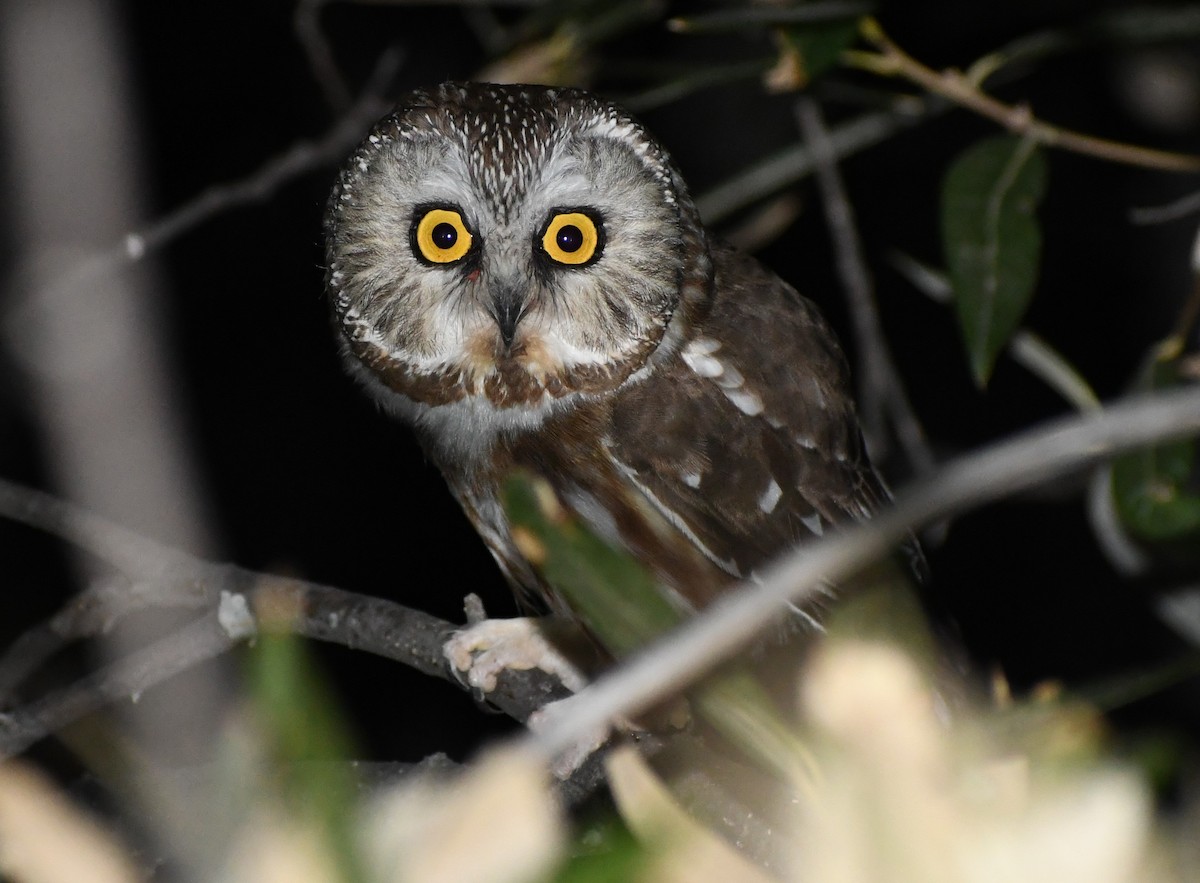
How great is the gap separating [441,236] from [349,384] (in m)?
1.74

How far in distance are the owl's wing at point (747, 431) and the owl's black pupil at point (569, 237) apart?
28 centimetres

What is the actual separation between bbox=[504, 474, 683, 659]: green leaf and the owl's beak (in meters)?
1.18

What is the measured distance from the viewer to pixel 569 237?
2.26 meters

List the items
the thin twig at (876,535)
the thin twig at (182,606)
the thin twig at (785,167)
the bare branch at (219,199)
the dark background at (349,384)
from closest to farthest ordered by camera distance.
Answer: the thin twig at (876,535), the thin twig at (182,606), the bare branch at (219,199), the thin twig at (785,167), the dark background at (349,384)

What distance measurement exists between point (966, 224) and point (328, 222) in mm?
1200

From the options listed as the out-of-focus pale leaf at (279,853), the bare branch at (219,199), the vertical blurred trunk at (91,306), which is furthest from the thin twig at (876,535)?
the bare branch at (219,199)

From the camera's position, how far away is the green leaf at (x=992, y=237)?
7.68ft

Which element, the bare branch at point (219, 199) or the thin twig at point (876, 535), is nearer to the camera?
the thin twig at point (876, 535)

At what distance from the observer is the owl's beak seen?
217cm

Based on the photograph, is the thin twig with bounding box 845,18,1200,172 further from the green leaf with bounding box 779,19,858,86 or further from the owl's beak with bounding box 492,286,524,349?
the owl's beak with bounding box 492,286,524,349

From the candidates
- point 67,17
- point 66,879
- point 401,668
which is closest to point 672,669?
point 66,879

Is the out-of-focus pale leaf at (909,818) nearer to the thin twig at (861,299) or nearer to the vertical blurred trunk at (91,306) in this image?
the vertical blurred trunk at (91,306)

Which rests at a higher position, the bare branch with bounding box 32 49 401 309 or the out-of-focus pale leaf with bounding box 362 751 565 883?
the bare branch with bounding box 32 49 401 309

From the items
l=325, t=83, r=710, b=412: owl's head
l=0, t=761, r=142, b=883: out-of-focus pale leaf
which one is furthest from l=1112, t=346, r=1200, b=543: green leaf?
l=0, t=761, r=142, b=883: out-of-focus pale leaf
